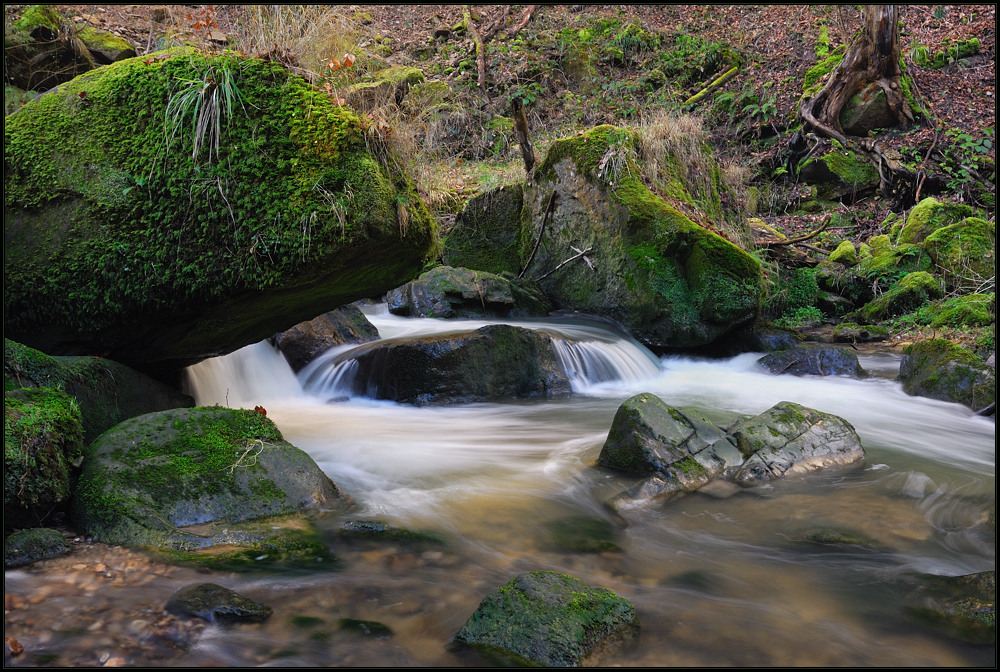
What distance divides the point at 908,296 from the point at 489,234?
7065 millimetres

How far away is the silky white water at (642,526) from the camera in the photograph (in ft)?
8.48

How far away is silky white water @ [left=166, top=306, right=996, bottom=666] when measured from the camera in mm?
2586

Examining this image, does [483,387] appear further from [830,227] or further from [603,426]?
[830,227]

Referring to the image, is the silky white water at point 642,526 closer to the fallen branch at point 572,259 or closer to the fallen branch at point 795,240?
the fallen branch at point 572,259

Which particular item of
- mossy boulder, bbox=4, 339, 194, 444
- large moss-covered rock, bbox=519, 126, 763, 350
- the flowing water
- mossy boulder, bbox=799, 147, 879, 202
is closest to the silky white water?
the flowing water

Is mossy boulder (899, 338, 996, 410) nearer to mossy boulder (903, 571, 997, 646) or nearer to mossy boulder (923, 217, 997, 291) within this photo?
mossy boulder (923, 217, 997, 291)

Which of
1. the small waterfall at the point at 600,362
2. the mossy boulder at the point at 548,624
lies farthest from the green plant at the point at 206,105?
the small waterfall at the point at 600,362

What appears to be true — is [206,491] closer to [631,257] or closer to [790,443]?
[790,443]

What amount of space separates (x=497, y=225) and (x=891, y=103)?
10708 millimetres

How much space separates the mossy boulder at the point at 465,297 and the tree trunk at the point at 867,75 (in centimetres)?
1039

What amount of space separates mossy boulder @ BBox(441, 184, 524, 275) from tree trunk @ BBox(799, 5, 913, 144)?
9423 millimetres

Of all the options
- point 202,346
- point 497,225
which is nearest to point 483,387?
point 202,346

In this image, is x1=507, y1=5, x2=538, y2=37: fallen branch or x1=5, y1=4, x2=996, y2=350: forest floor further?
x1=507, y1=5, x2=538, y2=37: fallen branch

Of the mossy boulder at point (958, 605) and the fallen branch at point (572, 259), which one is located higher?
the fallen branch at point (572, 259)
